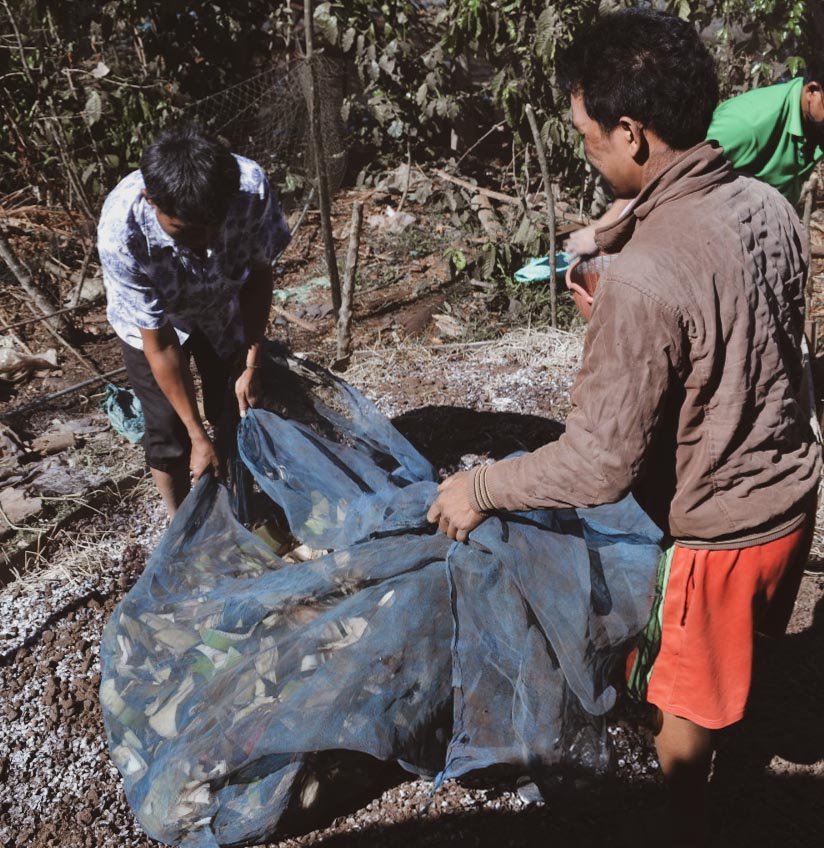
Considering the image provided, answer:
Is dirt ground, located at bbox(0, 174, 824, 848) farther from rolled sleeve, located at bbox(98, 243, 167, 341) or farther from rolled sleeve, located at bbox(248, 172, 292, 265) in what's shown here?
rolled sleeve, located at bbox(248, 172, 292, 265)

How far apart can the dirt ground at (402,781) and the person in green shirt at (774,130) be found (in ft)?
4.09

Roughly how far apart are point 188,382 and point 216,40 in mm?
5261

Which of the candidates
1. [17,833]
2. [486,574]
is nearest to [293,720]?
[486,574]

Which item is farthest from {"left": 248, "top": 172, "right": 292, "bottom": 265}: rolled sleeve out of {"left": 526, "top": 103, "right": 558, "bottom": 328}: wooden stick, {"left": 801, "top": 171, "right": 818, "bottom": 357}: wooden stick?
{"left": 526, "top": 103, "right": 558, "bottom": 328}: wooden stick

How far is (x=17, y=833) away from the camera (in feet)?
6.40

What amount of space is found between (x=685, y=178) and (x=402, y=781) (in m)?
1.62

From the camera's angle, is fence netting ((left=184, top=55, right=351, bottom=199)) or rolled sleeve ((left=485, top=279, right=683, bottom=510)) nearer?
rolled sleeve ((left=485, top=279, right=683, bottom=510))

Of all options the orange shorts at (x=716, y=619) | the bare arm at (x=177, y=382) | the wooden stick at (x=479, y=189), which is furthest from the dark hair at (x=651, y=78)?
the wooden stick at (x=479, y=189)

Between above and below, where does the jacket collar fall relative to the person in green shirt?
above

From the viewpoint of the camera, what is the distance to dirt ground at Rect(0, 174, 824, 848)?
187cm

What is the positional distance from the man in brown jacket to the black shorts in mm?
1278

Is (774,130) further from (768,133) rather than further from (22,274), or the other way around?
(22,274)

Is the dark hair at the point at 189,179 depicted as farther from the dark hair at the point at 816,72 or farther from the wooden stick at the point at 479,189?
the wooden stick at the point at 479,189

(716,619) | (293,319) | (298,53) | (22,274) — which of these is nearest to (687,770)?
(716,619)
